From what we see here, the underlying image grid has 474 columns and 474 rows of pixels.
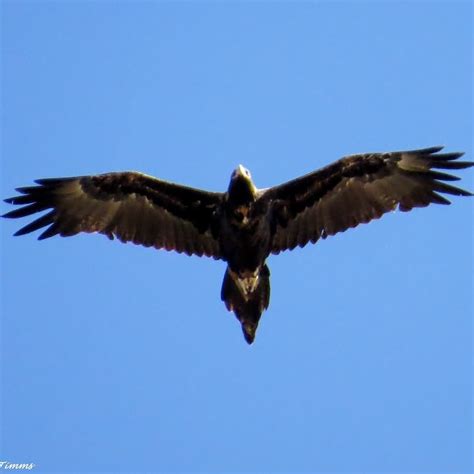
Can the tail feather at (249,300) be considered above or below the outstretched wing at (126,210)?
below

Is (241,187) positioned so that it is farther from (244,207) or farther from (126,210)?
(126,210)

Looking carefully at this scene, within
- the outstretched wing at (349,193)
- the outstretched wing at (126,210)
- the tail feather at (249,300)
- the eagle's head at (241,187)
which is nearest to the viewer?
the eagle's head at (241,187)

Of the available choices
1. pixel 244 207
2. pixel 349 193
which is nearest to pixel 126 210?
pixel 244 207

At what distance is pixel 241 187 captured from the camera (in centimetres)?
1512

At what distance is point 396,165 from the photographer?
52.6 feet

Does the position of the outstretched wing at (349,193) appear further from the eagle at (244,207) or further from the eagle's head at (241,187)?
the eagle's head at (241,187)

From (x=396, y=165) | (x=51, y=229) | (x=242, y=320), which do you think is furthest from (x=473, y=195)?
(x=51, y=229)

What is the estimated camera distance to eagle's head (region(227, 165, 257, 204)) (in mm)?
15086

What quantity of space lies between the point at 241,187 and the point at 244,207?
291mm

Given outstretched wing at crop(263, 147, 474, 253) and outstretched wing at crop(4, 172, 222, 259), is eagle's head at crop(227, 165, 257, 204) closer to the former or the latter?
outstretched wing at crop(263, 147, 474, 253)

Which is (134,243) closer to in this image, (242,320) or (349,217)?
(242,320)

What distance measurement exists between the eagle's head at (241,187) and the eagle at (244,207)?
2 centimetres

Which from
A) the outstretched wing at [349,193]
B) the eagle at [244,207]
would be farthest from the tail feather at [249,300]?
the outstretched wing at [349,193]

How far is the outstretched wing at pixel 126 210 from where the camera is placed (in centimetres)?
1636
